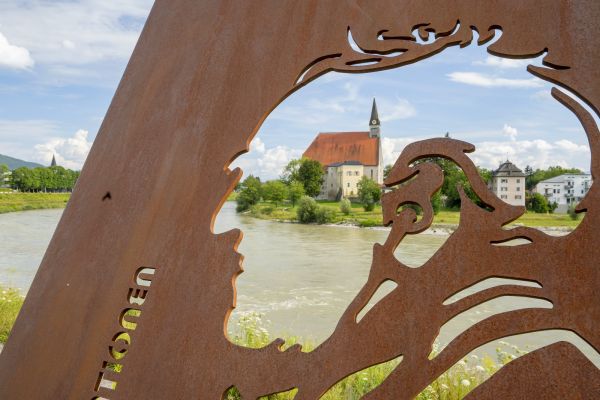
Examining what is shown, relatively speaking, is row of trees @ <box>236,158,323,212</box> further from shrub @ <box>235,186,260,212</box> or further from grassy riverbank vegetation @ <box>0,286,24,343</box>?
grassy riverbank vegetation @ <box>0,286,24,343</box>

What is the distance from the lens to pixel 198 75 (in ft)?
6.02

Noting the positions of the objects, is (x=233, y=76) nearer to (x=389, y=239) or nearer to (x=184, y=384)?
(x=389, y=239)

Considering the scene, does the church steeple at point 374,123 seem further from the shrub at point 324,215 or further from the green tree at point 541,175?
the green tree at point 541,175

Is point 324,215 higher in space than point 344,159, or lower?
lower

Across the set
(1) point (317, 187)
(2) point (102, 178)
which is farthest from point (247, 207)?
(2) point (102, 178)

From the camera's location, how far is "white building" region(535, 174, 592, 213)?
8789 mm

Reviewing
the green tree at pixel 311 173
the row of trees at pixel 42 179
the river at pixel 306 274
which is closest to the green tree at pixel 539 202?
the river at pixel 306 274

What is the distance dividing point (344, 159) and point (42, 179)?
3208 cm

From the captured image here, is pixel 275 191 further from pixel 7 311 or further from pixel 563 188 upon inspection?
pixel 7 311

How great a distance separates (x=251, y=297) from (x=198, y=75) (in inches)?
244

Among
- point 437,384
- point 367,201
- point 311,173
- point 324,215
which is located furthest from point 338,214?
point 437,384

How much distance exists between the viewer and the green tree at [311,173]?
13820 millimetres

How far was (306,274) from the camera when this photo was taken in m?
9.29

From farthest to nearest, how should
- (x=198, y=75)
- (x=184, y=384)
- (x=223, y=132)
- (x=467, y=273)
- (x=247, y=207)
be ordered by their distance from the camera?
(x=247, y=207), (x=198, y=75), (x=223, y=132), (x=184, y=384), (x=467, y=273)
